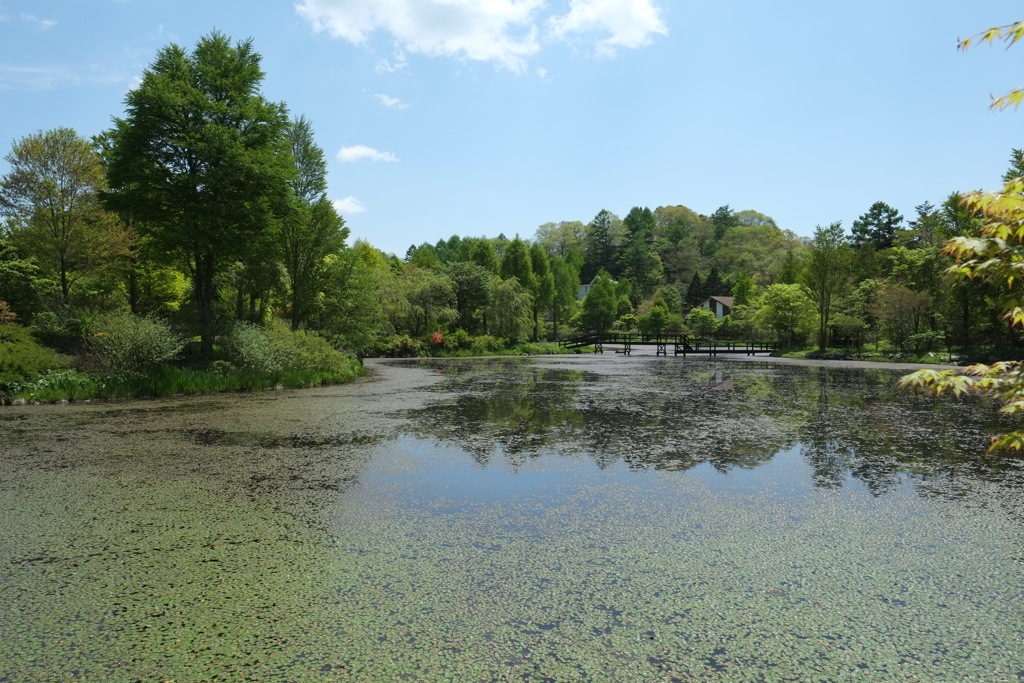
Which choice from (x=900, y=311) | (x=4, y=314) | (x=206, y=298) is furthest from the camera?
(x=900, y=311)

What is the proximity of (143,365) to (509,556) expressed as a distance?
1256 centimetres

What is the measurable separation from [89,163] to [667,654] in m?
22.9

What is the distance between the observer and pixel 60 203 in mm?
18469

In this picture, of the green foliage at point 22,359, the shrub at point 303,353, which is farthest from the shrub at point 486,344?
the green foliage at point 22,359

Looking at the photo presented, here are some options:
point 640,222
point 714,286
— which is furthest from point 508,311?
point 640,222

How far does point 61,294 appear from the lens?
62.3 feet


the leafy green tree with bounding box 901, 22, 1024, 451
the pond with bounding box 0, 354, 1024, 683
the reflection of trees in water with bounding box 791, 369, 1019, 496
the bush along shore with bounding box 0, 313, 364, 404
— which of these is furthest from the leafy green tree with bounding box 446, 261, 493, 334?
the leafy green tree with bounding box 901, 22, 1024, 451

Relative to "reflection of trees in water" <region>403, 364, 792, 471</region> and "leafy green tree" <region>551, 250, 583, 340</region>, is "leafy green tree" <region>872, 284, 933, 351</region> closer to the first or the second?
"reflection of trees in water" <region>403, 364, 792, 471</region>

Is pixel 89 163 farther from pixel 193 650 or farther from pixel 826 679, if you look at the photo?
pixel 826 679

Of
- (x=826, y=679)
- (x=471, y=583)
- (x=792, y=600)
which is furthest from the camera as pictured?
(x=471, y=583)

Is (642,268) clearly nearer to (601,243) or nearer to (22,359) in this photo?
(601,243)

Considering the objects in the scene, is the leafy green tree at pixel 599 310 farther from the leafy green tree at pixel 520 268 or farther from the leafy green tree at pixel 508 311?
the leafy green tree at pixel 508 311

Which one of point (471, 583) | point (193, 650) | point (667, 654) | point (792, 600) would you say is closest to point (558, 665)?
point (667, 654)

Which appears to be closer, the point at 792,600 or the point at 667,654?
the point at 667,654
